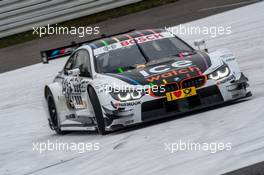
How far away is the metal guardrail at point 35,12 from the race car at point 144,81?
12.6m

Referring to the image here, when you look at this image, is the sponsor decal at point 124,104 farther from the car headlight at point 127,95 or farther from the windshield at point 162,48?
the windshield at point 162,48

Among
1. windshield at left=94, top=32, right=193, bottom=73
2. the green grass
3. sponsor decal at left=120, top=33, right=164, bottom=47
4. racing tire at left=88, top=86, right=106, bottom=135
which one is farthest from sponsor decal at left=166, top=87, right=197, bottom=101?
the green grass

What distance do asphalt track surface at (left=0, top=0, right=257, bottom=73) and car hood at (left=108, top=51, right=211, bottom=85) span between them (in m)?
10.6

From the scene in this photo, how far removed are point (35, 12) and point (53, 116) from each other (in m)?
11.9

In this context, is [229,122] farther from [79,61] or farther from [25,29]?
[25,29]

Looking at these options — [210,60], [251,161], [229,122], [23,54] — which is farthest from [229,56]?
[23,54]

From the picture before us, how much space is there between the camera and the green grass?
23.9 metres

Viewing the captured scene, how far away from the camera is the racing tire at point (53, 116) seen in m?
12.0

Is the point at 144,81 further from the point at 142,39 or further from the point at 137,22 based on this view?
the point at 137,22

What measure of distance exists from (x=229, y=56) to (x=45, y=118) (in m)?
4.41

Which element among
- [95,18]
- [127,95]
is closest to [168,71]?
[127,95]

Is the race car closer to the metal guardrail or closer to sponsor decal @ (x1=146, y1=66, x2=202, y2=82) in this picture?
sponsor decal @ (x1=146, y1=66, x2=202, y2=82)

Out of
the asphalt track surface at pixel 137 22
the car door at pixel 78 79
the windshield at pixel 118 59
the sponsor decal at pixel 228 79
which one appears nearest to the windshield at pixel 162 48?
the windshield at pixel 118 59

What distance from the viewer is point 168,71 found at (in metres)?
9.78
